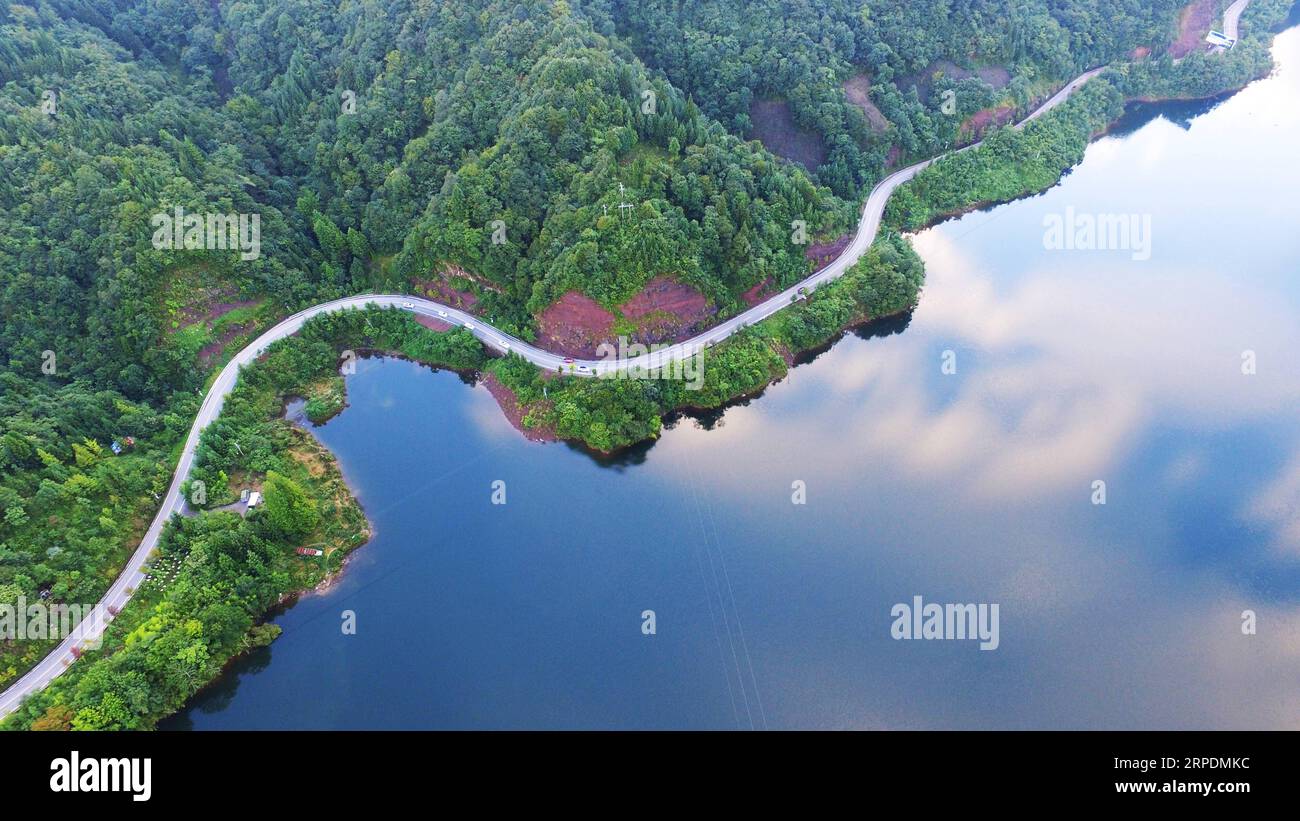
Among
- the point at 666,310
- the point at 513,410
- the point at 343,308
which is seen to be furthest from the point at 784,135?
the point at 343,308

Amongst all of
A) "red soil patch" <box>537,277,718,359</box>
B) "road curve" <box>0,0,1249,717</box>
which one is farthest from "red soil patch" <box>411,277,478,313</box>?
"red soil patch" <box>537,277,718,359</box>

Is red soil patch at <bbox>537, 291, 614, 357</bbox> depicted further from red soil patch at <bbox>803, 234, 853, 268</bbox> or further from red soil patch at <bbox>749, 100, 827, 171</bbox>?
red soil patch at <bbox>749, 100, 827, 171</bbox>

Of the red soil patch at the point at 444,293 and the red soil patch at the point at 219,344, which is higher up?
the red soil patch at the point at 444,293

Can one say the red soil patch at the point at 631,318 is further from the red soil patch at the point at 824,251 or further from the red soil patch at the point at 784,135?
the red soil patch at the point at 784,135

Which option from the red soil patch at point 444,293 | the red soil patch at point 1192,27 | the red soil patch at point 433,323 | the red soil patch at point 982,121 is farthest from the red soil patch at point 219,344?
the red soil patch at point 1192,27

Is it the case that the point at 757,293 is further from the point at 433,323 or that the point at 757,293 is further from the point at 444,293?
the point at 433,323
